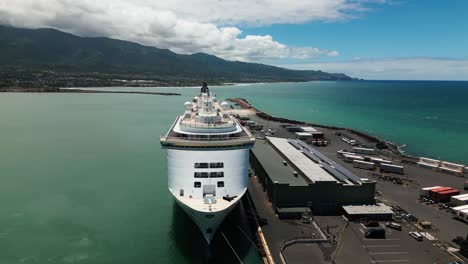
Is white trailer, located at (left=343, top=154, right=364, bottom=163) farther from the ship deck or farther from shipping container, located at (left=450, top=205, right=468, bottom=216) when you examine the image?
the ship deck

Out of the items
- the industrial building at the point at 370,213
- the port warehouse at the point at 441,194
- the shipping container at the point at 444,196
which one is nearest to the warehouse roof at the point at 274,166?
the industrial building at the point at 370,213

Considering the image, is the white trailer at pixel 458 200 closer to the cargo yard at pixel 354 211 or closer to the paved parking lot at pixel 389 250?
the cargo yard at pixel 354 211

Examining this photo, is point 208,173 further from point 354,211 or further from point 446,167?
point 446,167

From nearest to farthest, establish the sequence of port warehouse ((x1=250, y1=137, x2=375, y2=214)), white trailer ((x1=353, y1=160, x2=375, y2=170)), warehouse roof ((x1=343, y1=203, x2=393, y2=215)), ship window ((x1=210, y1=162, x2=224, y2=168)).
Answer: ship window ((x1=210, y1=162, x2=224, y2=168)), warehouse roof ((x1=343, y1=203, x2=393, y2=215)), port warehouse ((x1=250, y1=137, x2=375, y2=214)), white trailer ((x1=353, y1=160, x2=375, y2=170))

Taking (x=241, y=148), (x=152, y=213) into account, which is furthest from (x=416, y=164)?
(x=152, y=213)

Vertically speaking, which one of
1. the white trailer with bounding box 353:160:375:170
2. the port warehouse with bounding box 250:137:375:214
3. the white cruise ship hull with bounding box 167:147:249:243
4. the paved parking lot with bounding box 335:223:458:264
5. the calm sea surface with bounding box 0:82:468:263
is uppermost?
the white cruise ship hull with bounding box 167:147:249:243

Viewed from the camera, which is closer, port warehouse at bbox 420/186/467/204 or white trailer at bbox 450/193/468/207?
white trailer at bbox 450/193/468/207

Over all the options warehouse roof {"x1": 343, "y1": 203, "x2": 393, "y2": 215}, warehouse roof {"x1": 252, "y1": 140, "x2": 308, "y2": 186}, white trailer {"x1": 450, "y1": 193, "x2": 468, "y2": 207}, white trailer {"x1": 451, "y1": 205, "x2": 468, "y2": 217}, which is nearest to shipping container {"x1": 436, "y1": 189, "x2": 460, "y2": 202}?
white trailer {"x1": 450, "y1": 193, "x2": 468, "y2": 207}

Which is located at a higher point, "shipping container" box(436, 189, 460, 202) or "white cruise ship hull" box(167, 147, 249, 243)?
"white cruise ship hull" box(167, 147, 249, 243)
